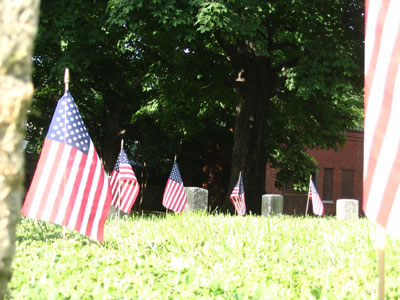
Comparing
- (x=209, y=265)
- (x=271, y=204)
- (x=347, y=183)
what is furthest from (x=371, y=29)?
(x=347, y=183)

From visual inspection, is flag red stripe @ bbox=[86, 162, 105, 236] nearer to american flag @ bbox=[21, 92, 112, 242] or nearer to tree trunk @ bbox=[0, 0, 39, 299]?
american flag @ bbox=[21, 92, 112, 242]

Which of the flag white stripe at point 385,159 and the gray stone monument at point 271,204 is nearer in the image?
the flag white stripe at point 385,159

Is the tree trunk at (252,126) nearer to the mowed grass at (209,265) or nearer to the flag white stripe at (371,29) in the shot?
the mowed grass at (209,265)

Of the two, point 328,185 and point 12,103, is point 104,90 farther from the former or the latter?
point 12,103

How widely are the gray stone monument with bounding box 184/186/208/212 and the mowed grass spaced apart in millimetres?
4187

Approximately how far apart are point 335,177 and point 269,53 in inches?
831

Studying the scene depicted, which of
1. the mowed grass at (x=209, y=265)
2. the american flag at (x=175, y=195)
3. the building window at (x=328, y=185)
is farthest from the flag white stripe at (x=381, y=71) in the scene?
the building window at (x=328, y=185)

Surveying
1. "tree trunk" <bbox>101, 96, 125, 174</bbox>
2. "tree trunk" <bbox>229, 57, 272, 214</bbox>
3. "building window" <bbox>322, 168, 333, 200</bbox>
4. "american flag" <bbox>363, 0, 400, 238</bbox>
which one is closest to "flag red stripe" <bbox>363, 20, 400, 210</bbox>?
Result: "american flag" <bbox>363, 0, 400, 238</bbox>

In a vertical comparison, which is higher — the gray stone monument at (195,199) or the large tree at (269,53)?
the large tree at (269,53)

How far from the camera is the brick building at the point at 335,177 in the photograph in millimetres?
34531

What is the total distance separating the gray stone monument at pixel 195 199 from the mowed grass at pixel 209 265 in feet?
13.7

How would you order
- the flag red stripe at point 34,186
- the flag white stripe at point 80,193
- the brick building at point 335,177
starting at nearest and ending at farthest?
the flag red stripe at point 34,186 → the flag white stripe at point 80,193 → the brick building at point 335,177

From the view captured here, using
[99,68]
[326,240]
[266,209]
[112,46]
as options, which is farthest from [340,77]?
[99,68]

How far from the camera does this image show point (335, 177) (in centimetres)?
3653
